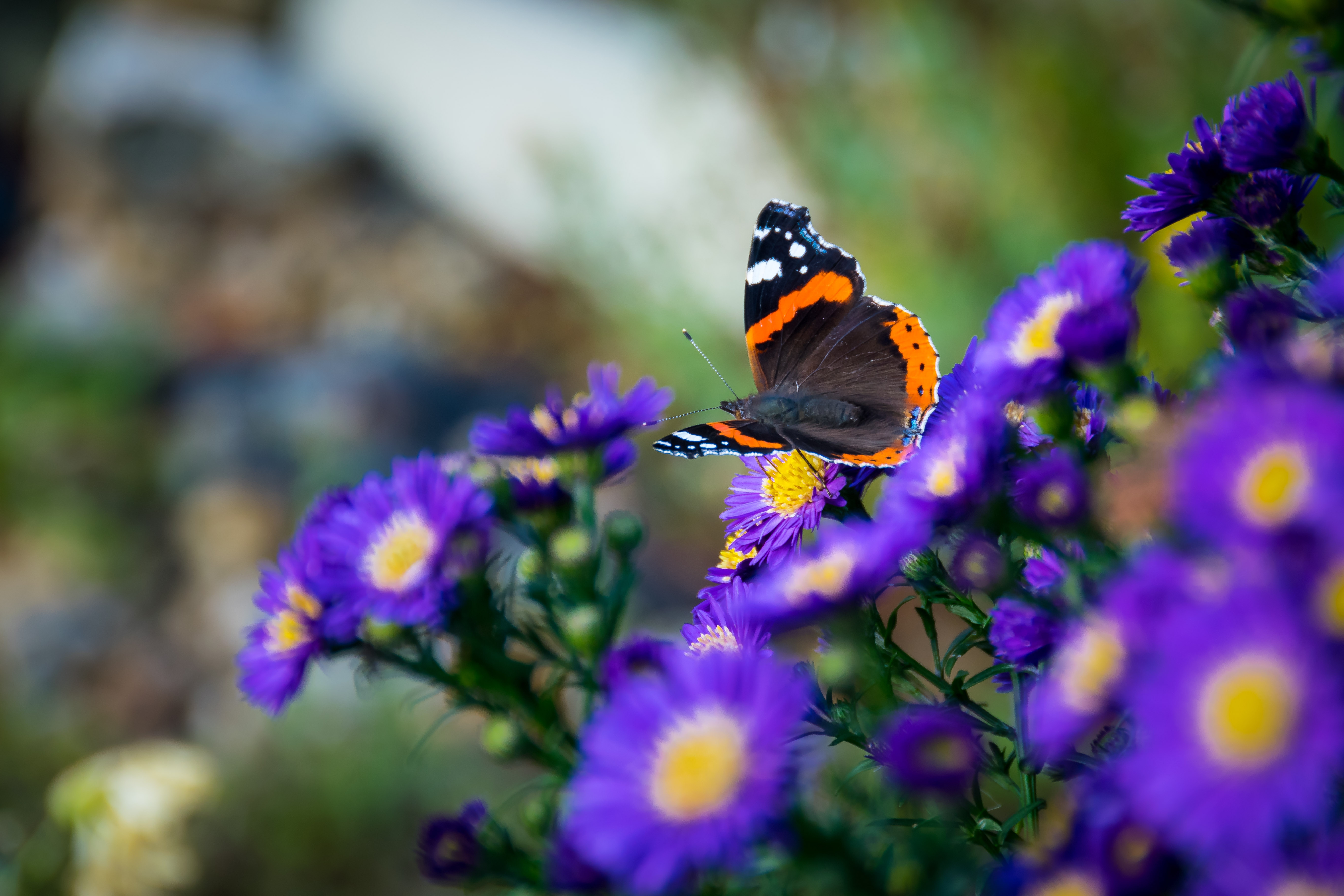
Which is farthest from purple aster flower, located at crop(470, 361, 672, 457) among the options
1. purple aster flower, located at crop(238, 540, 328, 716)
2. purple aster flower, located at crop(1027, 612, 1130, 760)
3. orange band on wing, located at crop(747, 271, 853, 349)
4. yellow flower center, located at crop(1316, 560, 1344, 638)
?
orange band on wing, located at crop(747, 271, 853, 349)

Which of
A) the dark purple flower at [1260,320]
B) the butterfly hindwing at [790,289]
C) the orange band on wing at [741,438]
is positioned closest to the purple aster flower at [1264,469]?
the dark purple flower at [1260,320]

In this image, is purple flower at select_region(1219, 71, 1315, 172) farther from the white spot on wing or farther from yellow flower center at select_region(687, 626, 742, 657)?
the white spot on wing

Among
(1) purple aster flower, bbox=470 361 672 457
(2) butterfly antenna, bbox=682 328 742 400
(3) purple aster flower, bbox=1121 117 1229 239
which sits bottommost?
(1) purple aster flower, bbox=470 361 672 457

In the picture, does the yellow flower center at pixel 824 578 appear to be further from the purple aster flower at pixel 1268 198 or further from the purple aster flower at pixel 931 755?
the purple aster flower at pixel 1268 198

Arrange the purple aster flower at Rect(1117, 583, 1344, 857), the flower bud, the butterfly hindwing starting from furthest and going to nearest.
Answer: the butterfly hindwing < the flower bud < the purple aster flower at Rect(1117, 583, 1344, 857)

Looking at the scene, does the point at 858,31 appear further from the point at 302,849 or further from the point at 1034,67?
the point at 302,849

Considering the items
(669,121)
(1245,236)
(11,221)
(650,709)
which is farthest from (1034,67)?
(11,221)

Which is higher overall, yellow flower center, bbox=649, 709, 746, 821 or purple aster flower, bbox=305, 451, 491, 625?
purple aster flower, bbox=305, 451, 491, 625

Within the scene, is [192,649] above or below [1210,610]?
above
